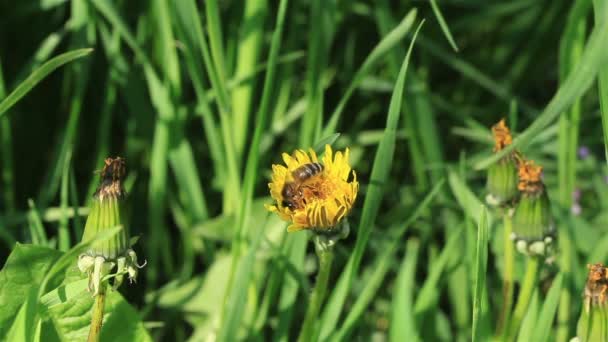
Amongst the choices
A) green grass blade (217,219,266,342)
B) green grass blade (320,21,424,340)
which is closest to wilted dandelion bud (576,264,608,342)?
green grass blade (320,21,424,340)

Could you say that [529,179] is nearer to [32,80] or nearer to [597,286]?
[597,286]

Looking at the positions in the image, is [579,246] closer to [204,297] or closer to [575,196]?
[575,196]

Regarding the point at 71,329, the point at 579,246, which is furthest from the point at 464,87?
the point at 71,329

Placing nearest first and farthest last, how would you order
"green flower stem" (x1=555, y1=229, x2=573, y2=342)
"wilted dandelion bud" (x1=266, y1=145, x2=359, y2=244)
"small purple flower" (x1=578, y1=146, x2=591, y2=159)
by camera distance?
"wilted dandelion bud" (x1=266, y1=145, x2=359, y2=244)
"green flower stem" (x1=555, y1=229, x2=573, y2=342)
"small purple flower" (x1=578, y1=146, x2=591, y2=159)

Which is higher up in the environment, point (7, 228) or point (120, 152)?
point (120, 152)

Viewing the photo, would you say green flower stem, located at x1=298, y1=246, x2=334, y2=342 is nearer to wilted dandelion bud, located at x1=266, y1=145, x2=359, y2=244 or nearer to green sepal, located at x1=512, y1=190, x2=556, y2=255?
wilted dandelion bud, located at x1=266, y1=145, x2=359, y2=244

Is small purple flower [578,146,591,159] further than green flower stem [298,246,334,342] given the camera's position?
Yes
